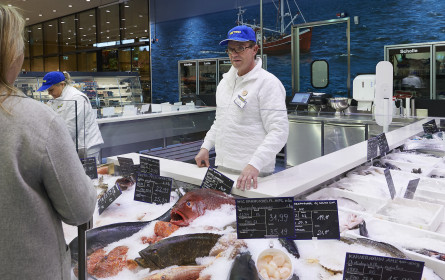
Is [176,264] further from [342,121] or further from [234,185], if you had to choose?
[342,121]

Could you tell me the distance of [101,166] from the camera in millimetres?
2496

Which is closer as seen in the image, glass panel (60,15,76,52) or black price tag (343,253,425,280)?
black price tag (343,253,425,280)

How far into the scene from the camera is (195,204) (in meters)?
1.70

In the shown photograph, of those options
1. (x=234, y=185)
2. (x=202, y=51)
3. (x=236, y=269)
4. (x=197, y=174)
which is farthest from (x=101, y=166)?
(x=202, y=51)

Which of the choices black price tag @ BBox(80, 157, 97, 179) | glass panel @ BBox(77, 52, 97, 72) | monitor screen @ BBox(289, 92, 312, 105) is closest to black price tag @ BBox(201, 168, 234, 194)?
black price tag @ BBox(80, 157, 97, 179)

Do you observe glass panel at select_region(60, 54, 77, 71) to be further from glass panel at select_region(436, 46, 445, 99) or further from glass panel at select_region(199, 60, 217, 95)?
glass panel at select_region(436, 46, 445, 99)

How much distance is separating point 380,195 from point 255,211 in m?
1.04

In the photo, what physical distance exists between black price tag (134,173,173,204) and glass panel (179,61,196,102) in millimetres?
8916

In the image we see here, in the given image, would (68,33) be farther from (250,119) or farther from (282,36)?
(250,119)

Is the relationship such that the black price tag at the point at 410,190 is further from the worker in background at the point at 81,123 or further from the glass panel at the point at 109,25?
the glass panel at the point at 109,25

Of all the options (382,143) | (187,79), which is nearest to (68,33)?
(187,79)

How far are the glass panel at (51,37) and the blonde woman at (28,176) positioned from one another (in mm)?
15560

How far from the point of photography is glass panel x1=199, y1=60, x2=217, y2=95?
10297 mm

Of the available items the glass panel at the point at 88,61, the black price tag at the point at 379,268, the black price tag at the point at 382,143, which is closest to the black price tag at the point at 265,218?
the black price tag at the point at 379,268
